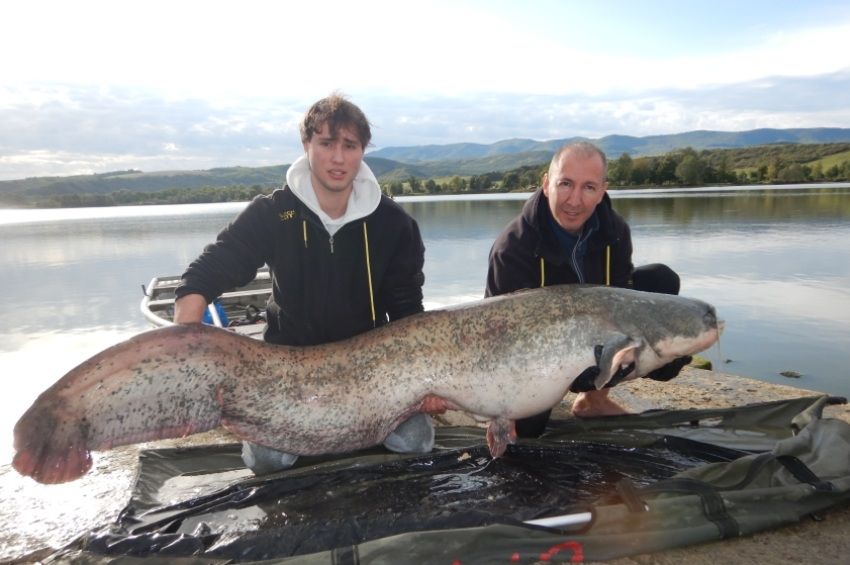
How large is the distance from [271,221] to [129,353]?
4.73ft

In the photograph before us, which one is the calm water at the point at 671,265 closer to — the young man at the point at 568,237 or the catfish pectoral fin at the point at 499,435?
the catfish pectoral fin at the point at 499,435

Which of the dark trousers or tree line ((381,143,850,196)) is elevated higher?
tree line ((381,143,850,196))

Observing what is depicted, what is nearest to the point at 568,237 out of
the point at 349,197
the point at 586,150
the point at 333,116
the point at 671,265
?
the point at 586,150

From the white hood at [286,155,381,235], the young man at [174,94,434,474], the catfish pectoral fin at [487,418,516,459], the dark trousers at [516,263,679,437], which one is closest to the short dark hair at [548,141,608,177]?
the dark trousers at [516,263,679,437]

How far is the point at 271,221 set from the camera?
403 centimetres

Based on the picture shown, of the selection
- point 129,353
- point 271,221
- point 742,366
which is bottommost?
point 742,366

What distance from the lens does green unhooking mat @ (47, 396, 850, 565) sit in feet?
8.70

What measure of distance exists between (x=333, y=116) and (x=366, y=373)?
1.78m

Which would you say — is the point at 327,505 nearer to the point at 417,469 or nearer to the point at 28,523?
the point at 417,469

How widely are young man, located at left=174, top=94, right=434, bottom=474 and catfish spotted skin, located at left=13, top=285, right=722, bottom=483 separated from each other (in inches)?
23.6

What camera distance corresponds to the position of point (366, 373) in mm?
3326

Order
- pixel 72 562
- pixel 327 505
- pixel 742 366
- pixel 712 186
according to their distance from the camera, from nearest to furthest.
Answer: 1. pixel 72 562
2. pixel 327 505
3. pixel 742 366
4. pixel 712 186

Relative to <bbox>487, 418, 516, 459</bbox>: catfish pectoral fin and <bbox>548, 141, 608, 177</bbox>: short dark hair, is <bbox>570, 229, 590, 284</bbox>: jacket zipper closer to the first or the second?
<bbox>548, 141, 608, 177</bbox>: short dark hair

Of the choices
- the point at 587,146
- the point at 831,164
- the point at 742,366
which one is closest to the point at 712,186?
the point at 831,164
